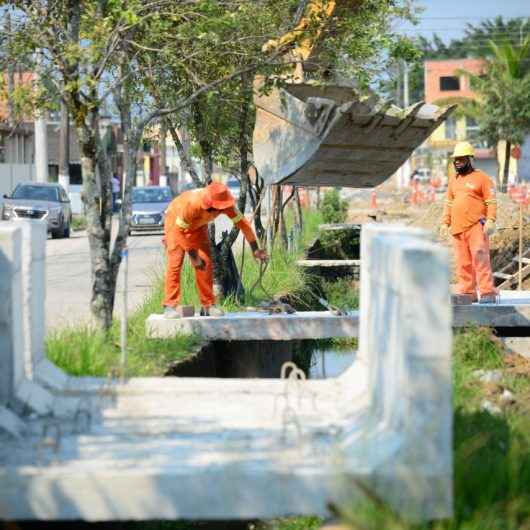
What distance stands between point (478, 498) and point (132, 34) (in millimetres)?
6273

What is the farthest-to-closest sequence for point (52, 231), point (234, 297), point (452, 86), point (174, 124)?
1. point (452, 86)
2. point (52, 231)
3. point (174, 124)
4. point (234, 297)

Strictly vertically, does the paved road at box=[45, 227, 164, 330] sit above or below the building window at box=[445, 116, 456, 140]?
below

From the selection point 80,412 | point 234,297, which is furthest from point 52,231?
point 80,412

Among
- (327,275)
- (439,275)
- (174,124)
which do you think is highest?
(174,124)

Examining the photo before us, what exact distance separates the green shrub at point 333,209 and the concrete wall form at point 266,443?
29.4 meters

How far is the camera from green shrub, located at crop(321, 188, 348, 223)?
3753 centimetres

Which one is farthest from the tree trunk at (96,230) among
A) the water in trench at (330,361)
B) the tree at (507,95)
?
the tree at (507,95)

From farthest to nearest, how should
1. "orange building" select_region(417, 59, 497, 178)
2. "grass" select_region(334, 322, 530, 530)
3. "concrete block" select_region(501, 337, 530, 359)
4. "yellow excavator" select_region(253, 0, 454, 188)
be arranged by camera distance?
1. "orange building" select_region(417, 59, 497, 178)
2. "concrete block" select_region(501, 337, 530, 359)
3. "yellow excavator" select_region(253, 0, 454, 188)
4. "grass" select_region(334, 322, 530, 530)

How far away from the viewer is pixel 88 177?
444 inches

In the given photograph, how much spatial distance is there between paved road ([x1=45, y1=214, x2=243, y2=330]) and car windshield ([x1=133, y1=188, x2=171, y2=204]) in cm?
361

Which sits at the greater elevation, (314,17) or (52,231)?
(314,17)

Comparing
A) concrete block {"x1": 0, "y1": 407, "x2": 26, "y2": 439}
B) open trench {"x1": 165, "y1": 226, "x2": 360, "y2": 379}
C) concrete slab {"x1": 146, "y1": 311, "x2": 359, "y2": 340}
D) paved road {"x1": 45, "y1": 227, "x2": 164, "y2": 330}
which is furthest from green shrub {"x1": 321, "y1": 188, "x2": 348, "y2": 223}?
concrete block {"x1": 0, "y1": 407, "x2": 26, "y2": 439}

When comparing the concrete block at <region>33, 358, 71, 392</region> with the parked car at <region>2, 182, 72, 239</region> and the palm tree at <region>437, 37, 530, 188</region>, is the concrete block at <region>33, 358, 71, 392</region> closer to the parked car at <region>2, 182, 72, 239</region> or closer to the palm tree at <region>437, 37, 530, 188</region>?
the parked car at <region>2, 182, 72, 239</region>

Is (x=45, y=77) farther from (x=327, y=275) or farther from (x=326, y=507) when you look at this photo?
(x=327, y=275)
